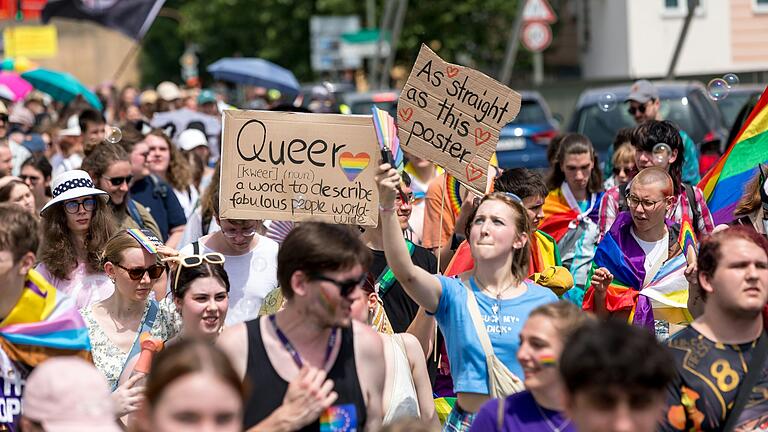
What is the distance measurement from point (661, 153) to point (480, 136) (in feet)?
6.40

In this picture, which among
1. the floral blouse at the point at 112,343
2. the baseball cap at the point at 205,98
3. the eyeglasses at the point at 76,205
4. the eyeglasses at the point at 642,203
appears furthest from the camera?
the baseball cap at the point at 205,98

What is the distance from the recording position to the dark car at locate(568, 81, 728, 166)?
48.2ft

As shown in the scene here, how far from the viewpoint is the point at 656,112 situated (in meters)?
10.9

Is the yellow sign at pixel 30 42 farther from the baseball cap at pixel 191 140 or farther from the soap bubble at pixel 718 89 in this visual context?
the soap bubble at pixel 718 89

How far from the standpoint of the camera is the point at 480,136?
679 centimetres

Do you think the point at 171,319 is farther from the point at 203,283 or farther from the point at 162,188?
the point at 162,188

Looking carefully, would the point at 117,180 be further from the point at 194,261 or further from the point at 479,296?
the point at 479,296

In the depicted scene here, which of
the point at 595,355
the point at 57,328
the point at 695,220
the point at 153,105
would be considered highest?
the point at 595,355

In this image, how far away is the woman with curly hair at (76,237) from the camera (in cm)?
707

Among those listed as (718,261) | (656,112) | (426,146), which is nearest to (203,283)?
(426,146)

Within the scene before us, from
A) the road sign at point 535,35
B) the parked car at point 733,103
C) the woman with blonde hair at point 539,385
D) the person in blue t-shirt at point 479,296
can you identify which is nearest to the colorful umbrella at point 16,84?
the road sign at point 535,35

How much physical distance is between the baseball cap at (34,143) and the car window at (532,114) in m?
6.90

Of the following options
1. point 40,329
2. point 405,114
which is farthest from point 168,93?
point 40,329

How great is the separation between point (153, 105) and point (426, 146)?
10104 mm
